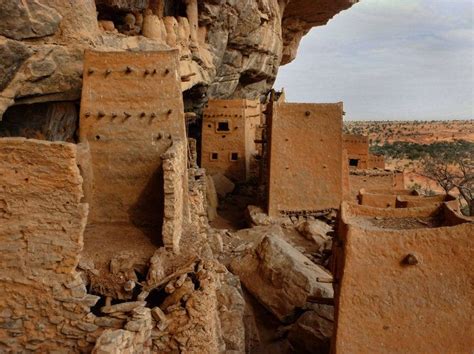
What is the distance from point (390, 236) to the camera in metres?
5.68

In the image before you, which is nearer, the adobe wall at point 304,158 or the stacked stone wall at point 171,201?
the stacked stone wall at point 171,201

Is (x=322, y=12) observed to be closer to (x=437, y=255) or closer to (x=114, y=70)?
(x=114, y=70)

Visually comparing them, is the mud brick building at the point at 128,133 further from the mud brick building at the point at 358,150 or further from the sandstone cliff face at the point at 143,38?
the mud brick building at the point at 358,150

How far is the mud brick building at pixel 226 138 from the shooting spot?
18828 millimetres

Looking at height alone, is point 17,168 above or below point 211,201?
above

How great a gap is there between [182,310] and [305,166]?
859cm

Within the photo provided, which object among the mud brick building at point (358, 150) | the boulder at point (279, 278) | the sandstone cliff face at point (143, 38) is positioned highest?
the sandstone cliff face at point (143, 38)

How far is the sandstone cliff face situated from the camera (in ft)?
26.1

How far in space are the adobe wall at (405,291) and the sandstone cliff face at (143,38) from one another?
21.0 feet

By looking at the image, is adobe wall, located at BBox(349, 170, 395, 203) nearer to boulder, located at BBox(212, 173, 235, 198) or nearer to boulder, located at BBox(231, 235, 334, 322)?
boulder, located at BBox(212, 173, 235, 198)

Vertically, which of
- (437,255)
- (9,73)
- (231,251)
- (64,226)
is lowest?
(231,251)

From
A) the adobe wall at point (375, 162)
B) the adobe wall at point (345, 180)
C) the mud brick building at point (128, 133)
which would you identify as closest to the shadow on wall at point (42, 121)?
the mud brick building at point (128, 133)

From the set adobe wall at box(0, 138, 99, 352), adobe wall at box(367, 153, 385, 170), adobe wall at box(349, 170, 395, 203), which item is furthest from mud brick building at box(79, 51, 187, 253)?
adobe wall at box(367, 153, 385, 170)

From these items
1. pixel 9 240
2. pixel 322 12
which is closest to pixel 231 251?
pixel 9 240
